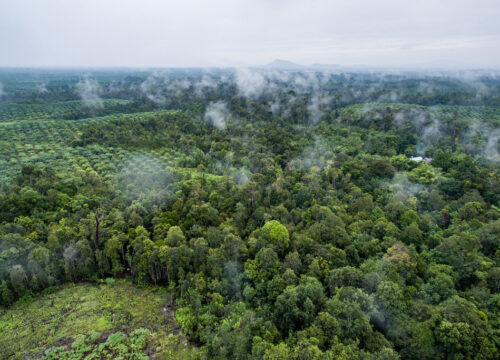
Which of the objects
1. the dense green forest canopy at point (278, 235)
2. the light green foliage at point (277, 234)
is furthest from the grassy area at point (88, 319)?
the light green foliage at point (277, 234)

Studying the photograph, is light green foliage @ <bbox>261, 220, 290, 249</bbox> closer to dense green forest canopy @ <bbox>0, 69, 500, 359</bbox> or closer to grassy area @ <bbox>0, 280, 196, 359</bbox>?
dense green forest canopy @ <bbox>0, 69, 500, 359</bbox>

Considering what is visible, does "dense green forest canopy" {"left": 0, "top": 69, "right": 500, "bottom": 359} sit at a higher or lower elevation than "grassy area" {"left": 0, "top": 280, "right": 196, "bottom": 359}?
higher

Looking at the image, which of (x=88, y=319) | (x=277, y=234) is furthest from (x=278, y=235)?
(x=88, y=319)

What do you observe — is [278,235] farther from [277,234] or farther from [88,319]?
[88,319]

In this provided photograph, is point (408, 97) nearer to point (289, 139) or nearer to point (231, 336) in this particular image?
point (289, 139)

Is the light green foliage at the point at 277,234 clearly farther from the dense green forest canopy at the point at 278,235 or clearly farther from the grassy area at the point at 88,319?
the grassy area at the point at 88,319

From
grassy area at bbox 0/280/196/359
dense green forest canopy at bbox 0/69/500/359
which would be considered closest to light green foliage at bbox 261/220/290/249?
dense green forest canopy at bbox 0/69/500/359
